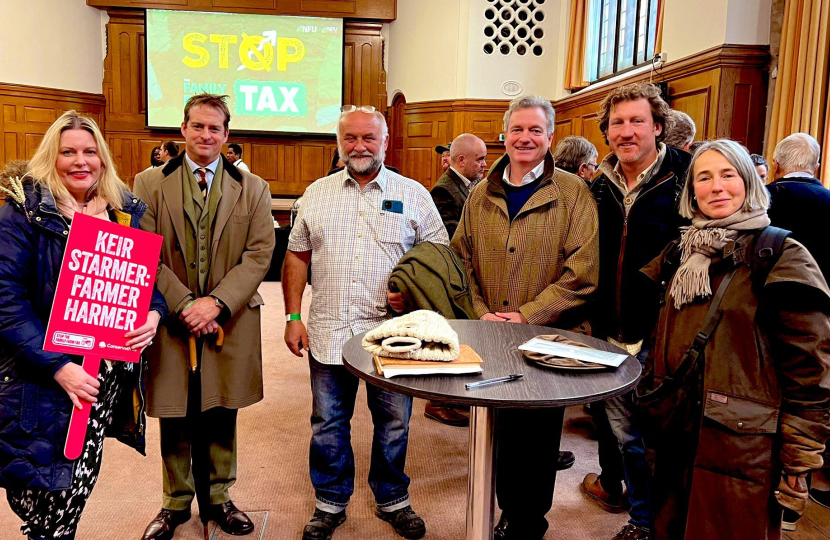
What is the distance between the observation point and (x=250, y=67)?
33.8ft

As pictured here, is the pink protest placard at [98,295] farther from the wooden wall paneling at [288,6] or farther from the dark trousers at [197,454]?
the wooden wall paneling at [288,6]

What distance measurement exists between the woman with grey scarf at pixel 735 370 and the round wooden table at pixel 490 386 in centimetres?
24

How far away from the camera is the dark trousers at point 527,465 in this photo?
2.11 meters

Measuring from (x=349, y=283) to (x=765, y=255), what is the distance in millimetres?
1304

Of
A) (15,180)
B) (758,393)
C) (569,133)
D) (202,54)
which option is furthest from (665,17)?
(202,54)

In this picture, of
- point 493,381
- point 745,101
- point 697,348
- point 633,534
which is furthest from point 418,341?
point 745,101

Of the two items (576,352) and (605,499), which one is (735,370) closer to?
(576,352)

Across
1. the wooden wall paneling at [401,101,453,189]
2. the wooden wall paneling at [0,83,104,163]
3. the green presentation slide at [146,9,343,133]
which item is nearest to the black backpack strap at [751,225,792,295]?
the wooden wall paneling at [401,101,453,189]

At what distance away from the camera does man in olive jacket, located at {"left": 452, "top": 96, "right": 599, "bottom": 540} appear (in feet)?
6.98

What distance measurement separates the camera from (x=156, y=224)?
221 centimetres

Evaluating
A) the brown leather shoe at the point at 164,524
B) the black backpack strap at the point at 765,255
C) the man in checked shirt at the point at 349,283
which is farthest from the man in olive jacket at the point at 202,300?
the black backpack strap at the point at 765,255

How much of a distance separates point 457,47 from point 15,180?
8.45 meters

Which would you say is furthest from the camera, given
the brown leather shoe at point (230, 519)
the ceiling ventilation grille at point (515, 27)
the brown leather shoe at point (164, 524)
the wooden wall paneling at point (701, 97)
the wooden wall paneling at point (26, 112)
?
the wooden wall paneling at point (26, 112)

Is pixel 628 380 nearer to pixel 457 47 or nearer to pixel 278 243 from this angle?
pixel 278 243
